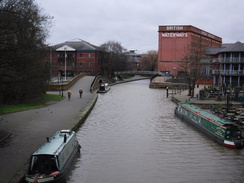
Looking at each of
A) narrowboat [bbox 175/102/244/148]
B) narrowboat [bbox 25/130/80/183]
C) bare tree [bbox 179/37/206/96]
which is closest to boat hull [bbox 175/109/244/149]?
narrowboat [bbox 175/102/244/148]

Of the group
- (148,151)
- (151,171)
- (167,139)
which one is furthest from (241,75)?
(151,171)

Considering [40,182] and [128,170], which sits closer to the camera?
[40,182]

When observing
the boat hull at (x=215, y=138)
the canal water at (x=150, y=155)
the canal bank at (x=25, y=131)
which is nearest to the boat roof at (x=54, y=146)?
the canal bank at (x=25, y=131)

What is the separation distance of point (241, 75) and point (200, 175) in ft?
122

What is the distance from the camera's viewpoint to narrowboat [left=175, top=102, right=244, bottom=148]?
53.3ft

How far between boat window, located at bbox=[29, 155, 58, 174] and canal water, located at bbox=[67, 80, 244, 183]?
1.36 meters

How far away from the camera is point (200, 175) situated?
501 inches

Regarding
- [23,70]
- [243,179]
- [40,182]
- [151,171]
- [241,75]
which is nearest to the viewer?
[40,182]

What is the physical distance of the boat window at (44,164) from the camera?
10680 millimetres

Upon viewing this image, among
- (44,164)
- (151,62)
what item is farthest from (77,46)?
(44,164)

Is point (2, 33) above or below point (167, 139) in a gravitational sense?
above

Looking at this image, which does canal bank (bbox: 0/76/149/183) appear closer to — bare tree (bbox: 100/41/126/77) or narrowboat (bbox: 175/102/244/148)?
narrowboat (bbox: 175/102/244/148)

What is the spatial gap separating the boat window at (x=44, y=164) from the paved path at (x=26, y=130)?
754mm

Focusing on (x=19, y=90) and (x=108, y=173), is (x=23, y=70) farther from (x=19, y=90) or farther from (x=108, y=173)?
(x=108, y=173)
